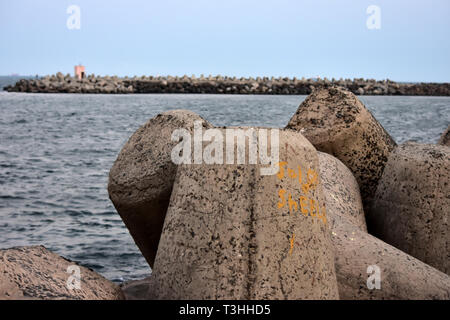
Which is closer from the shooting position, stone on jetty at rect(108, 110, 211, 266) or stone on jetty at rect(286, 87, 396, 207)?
stone on jetty at rect(108, 110, 211, 266)

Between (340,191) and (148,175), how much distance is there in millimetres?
1245

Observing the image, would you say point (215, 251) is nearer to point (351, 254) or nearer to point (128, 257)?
point (351, 254)

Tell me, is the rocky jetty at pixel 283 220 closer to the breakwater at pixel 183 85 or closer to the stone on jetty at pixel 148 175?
the stone on jetty at pixel 148 175

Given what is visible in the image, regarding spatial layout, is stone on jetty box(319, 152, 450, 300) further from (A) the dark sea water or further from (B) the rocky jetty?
(A) the dark sea water

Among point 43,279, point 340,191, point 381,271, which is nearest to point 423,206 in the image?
point 340,191

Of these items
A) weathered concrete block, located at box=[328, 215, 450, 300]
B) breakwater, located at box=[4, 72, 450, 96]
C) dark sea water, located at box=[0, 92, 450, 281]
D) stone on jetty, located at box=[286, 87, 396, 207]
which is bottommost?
dark sea water, located at box=[0, 92, 450, 281]

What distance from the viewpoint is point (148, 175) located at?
133 inches

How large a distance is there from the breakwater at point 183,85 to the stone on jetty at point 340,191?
136 feet

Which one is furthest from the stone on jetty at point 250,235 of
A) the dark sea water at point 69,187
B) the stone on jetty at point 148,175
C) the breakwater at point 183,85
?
the breakwater at point 183,85

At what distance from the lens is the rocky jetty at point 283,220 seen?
8.50ft

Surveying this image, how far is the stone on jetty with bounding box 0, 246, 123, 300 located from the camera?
2.59m

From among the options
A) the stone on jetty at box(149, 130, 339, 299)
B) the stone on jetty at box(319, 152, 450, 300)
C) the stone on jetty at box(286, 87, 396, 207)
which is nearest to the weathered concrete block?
the stone on jetty at box(319, 152, 450, 300)

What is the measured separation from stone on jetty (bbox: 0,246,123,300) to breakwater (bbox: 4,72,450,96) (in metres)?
42.1
